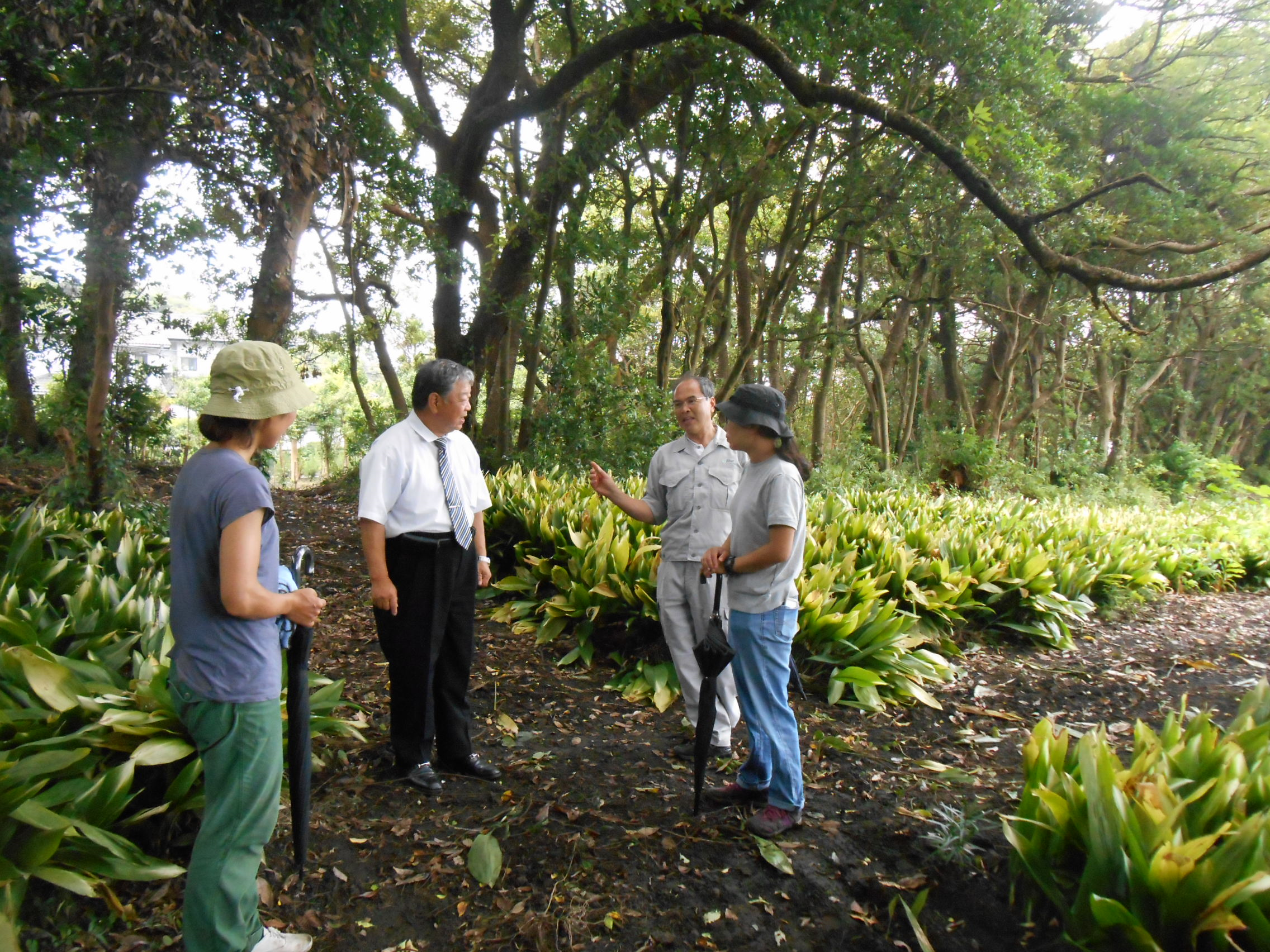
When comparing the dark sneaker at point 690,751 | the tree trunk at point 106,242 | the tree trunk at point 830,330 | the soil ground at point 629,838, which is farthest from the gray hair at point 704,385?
the tree trunk at point 830,330

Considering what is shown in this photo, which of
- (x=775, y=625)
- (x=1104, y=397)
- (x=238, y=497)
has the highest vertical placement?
(x=1104, y=397)

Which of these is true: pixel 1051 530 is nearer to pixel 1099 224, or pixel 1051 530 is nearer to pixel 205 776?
pixel 1099 224

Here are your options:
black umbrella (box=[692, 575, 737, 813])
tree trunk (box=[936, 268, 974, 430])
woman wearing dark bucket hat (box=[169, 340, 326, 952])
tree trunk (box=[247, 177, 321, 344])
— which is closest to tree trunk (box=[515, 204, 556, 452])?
tree trunk (box=[247, 177, 321, 344])

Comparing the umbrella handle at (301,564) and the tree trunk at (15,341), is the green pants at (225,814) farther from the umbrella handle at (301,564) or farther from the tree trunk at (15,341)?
the tree trunk at (15,341)

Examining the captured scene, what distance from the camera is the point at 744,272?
1366 cm

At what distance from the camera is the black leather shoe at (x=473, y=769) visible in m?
3.63

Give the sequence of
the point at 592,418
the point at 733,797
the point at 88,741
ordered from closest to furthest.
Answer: the point at 88,741 < the point at 733,797 < the point at 592,418

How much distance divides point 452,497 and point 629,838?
5.09ft

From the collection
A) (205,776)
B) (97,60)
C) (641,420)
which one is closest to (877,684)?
(205,776)

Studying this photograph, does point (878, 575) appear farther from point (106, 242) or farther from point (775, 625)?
point (106, 242)

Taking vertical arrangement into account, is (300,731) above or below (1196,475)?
below

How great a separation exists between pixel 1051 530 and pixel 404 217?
27.0ft

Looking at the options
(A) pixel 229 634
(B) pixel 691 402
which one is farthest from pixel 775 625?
(A) pixel 229 634

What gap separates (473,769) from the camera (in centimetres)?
364
